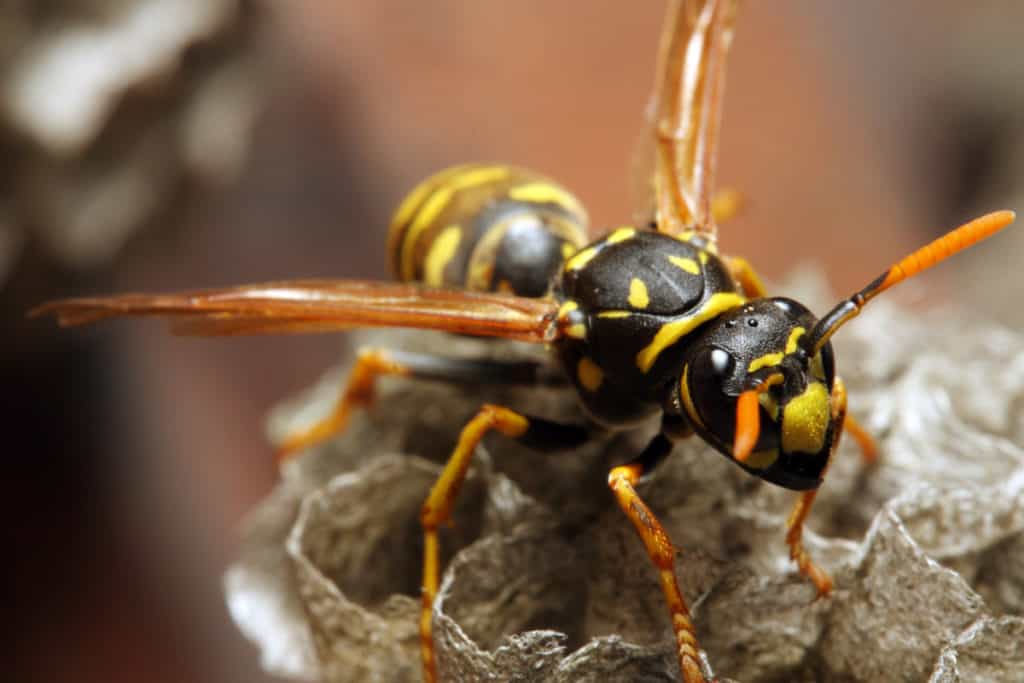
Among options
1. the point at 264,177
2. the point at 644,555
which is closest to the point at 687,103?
the point at 644,555

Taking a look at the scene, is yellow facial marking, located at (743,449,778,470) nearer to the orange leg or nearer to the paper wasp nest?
the paper wasp nest

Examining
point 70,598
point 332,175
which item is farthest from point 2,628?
point 332,175

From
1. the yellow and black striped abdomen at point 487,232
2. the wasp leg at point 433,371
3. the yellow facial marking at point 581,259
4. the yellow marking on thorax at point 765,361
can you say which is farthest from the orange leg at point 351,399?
the yellow marking on thorax at point 765,361

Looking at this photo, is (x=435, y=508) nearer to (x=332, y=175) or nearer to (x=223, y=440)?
(x=223, y=440)

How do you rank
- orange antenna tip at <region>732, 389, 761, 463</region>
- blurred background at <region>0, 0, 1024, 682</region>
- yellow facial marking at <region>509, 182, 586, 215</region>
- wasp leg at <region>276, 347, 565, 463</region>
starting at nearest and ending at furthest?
orange antenna tip at <region>732, 389, 761, 463</region> < wasp leg at <region>276, 347, 565, 463</region> < yellow facial marking at <region>509, 182, 586, 215</region> < blurred background at <region>0, 0, 1024, 682</region>

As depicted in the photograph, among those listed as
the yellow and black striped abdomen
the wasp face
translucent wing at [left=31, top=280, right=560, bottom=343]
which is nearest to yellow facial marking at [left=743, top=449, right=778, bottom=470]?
the wasp face

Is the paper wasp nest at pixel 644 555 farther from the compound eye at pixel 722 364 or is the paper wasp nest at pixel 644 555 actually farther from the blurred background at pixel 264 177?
the blurred background at pixel 264 177
